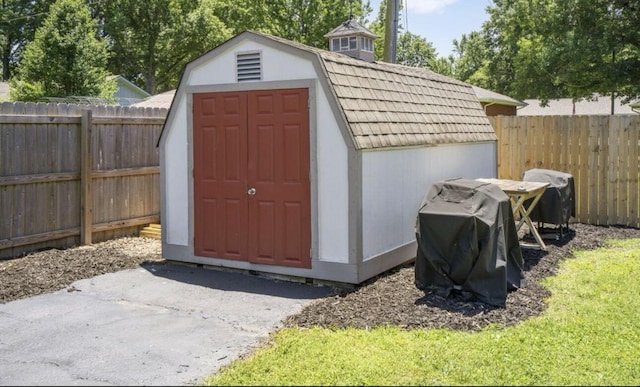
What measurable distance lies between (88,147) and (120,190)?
3.29ft

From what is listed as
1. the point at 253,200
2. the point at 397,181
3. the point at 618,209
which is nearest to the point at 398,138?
the point at 397,181

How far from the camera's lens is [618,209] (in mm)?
10570

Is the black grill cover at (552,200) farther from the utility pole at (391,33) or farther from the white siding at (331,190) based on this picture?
the utility pole at (391,33)

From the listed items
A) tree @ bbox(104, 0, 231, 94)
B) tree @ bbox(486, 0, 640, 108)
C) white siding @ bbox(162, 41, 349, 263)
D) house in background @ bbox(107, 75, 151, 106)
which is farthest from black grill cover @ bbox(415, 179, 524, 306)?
tree @ bbox(104, 0, 231, 94)

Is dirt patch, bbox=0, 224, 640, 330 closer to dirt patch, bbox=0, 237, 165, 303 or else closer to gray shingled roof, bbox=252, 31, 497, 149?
dirt patch, bbox=0, 237, 165, 303

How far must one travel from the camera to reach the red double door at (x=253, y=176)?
6.88 metres

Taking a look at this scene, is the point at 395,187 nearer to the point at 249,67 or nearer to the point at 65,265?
the point at 249,67

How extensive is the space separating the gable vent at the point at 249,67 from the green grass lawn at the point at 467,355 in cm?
335

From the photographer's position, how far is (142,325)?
5.39 meters

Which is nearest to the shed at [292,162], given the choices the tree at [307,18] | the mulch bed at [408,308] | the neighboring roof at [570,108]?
the mulch bed at [408,308]

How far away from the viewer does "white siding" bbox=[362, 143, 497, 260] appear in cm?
673

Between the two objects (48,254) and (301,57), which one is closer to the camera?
(301,57)

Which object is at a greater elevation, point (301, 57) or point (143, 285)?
point (301, 57)

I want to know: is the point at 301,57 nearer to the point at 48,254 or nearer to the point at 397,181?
the point at 397,181
